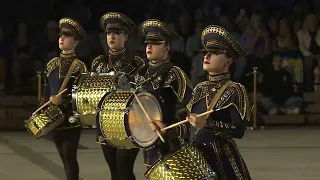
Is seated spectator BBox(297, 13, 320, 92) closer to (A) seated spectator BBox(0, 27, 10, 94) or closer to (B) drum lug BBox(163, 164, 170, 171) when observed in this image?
(A) seated spectator BBox(0, 27, 10, 94)

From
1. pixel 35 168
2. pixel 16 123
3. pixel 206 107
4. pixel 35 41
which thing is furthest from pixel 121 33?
pixel 35 41

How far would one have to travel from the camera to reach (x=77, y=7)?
18047 millimetres

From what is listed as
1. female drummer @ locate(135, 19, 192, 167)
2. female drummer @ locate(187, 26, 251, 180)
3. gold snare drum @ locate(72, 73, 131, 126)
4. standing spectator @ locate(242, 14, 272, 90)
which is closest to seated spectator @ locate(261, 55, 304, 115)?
standing spectator @ locate(242, 14, 272, 90)

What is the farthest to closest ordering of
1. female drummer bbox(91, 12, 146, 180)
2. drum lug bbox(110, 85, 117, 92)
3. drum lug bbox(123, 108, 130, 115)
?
female drummer bbox(91, 12, 146, 180) < drum lug bbox(110, 85, 117, 92) < drum lug bbox(123, 108, 130, 115)

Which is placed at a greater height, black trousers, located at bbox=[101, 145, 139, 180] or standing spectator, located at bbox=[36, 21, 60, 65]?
standing spectator, located at bbox=[36, 21, 60, 65]

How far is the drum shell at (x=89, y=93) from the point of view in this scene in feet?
23.1

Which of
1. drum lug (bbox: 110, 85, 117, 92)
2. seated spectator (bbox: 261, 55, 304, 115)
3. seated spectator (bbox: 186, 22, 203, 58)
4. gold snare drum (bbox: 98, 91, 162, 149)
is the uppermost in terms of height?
seated spectator (bbox: 186, 22, 203, 58)

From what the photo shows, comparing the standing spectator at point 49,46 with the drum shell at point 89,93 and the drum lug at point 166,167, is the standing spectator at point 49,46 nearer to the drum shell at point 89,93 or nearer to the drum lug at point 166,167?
the drum shell at point 89,93

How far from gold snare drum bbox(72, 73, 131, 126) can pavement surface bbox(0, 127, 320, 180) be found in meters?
2.78

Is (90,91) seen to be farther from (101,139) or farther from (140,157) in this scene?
(140,157)

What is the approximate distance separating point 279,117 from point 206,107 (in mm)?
11496

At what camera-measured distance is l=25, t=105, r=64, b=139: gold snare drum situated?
751 centimetres

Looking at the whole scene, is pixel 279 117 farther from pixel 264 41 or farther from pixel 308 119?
pixel 264 41

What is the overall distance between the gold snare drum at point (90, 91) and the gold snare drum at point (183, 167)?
70.3 inches
